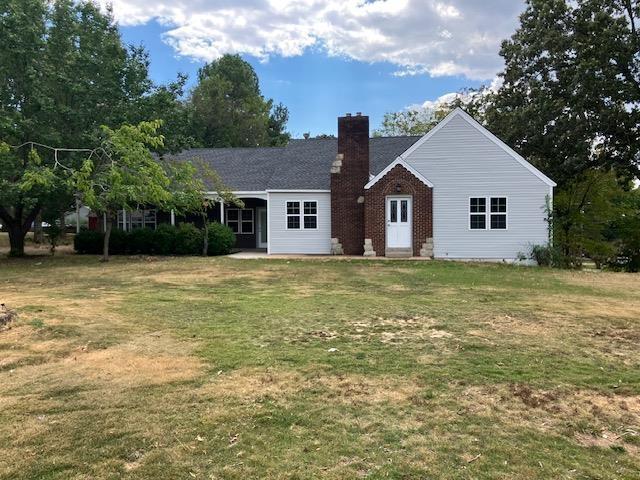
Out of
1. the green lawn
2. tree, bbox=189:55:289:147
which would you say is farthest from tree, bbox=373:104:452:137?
the green lawn

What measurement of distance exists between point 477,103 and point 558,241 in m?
12.0

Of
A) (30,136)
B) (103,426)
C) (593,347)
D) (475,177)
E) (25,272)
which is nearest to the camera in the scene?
(103,426)

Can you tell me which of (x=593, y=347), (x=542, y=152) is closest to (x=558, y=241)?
(x=542, y=152)

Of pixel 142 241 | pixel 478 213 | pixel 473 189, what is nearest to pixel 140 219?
pixel 142 241

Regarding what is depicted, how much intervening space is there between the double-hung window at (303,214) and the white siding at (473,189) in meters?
4.39

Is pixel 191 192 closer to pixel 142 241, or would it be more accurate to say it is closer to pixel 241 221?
pixel 142 241

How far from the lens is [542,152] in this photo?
2412 centimetres

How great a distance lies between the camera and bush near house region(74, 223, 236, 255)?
832 inches

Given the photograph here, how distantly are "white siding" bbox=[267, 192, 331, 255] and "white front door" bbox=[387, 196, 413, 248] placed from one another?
2.74 metres

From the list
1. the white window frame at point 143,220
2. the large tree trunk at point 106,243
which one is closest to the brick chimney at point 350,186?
the large tree trunk at point 106,243

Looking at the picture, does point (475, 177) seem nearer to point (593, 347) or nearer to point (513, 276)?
point (513, 276)

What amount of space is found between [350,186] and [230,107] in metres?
29.2

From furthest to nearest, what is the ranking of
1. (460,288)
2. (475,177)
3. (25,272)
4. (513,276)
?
(475,177)
(25,272)
(513,276)
(460,288)

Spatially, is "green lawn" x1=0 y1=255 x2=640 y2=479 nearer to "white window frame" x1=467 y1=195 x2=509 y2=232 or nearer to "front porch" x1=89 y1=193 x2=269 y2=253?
"white window frame" x1=467 y1=195 x2=509 y2=232
